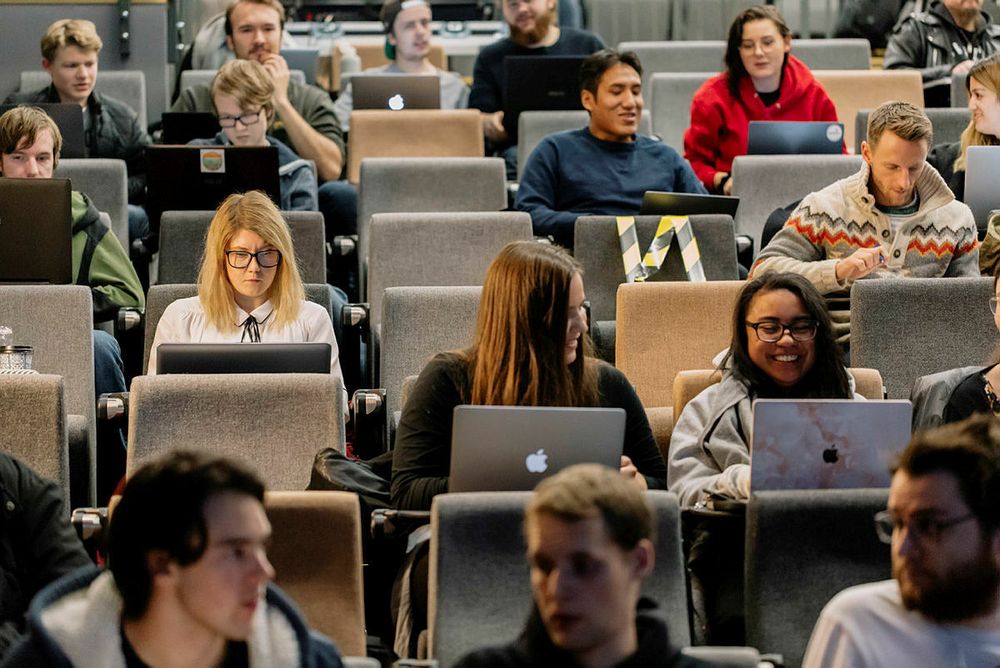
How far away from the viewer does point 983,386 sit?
11.4ft

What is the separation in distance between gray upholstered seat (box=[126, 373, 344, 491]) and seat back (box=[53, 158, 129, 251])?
7.08ft

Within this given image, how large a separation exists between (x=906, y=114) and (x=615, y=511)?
2.56m

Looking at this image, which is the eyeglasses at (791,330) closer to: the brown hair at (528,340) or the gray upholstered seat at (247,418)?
the brown hair at (528,340)

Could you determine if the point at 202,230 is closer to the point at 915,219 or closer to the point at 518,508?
the point at 915,219

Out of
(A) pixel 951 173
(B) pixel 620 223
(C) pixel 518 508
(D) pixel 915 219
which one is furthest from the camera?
(A) pixel 951 173

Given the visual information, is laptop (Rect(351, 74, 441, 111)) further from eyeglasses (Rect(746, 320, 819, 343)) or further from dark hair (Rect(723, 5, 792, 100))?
eyeglasses (Rect(746, 320, 819, 343))

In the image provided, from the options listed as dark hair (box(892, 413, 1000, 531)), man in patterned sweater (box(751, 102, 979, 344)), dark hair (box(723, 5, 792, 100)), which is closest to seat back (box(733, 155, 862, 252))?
dark hair (box(723, 5, 792, 100))

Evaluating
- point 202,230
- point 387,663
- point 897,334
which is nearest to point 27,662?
point 387,663

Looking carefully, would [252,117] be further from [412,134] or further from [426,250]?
[426,250]

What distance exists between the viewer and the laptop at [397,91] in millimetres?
6848

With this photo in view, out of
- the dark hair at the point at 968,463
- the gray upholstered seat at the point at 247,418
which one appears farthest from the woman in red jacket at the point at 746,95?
the dark hair at the point at 968,463

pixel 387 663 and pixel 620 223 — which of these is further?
pixel 620 223

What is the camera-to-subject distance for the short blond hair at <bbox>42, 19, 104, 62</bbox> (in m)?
6.26

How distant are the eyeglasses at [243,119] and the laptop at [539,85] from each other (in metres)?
1.37
